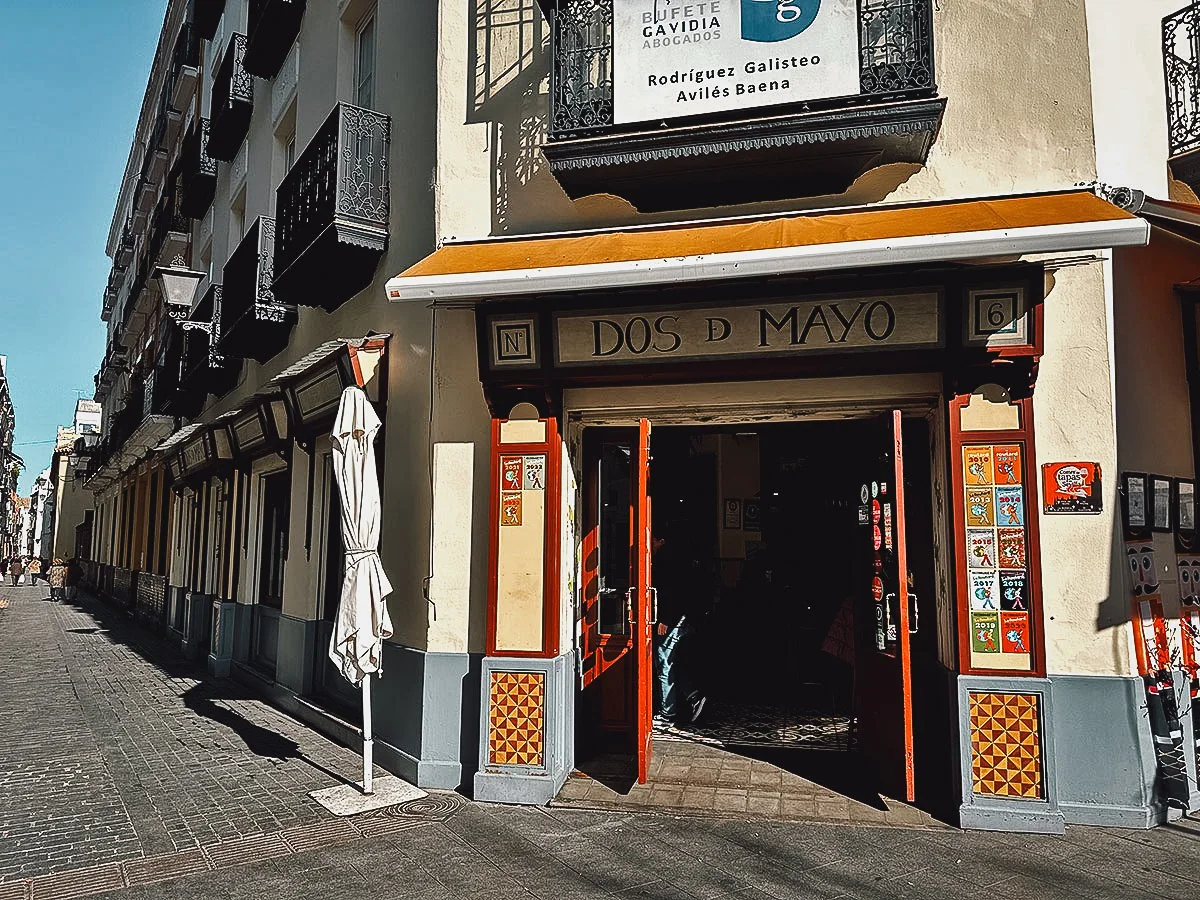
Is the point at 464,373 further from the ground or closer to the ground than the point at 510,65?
closer to the ground

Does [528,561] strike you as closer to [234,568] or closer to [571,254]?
[571,254]

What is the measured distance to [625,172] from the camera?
6277 mm

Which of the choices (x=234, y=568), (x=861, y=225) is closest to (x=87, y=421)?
(x=234, y=568)

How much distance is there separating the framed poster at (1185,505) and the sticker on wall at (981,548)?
5.08ft

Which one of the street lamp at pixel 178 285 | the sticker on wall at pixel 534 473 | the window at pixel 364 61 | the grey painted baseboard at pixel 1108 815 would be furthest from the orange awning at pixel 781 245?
the street lamp at pixel 178 285

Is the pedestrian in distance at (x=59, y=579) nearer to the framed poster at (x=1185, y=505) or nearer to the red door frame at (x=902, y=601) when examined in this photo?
the red door frame at (x=902, y=601)

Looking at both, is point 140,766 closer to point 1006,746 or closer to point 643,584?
point 643,584

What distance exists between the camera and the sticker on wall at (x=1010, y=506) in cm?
565

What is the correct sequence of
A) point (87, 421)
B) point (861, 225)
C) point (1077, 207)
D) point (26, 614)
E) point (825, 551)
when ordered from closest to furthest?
point (1077, 207), point (861, 225), point (825, 551), point (26, 614), point (87, 421)

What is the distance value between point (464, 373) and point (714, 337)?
2056mm

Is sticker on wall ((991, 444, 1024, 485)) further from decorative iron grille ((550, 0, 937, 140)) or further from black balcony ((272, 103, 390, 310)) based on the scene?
black balcony ((272, 103, 390, 310))

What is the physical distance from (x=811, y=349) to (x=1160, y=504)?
2657 mm

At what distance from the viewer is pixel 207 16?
1723cm

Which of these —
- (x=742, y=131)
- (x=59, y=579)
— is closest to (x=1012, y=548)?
(x=742, y=131)
